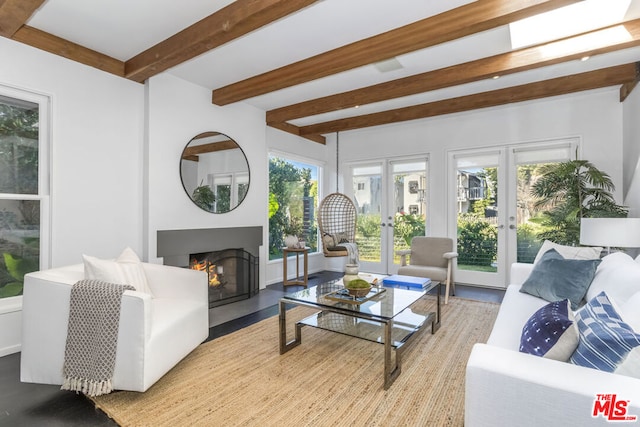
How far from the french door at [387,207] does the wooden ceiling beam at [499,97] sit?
3.12ft

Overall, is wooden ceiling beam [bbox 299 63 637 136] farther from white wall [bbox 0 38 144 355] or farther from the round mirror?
white wall [bbox 0 38 144 355]

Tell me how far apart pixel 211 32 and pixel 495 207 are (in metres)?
4.33

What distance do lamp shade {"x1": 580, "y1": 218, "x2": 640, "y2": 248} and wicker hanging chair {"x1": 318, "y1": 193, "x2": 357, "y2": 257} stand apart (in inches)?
131

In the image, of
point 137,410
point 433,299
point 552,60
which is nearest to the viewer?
point 137,410

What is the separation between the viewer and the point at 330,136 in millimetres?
6254

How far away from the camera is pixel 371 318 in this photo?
2201 millimetres

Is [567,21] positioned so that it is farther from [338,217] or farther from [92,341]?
[92,341]

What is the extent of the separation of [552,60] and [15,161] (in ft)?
15.4

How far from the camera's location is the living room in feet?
9.27

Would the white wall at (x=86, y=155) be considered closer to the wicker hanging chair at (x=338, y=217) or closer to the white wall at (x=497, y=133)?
the wicker hanging chair at (x=338, y=217)

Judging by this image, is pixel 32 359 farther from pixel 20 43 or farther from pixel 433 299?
pixel 433 299

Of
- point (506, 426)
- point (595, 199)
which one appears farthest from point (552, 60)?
point (506, 426)

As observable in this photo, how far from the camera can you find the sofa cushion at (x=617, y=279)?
1.92m

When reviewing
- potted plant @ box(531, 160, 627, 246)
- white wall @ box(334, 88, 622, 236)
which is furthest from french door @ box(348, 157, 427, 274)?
potted plant @ box(531, 160, 627, 246)
